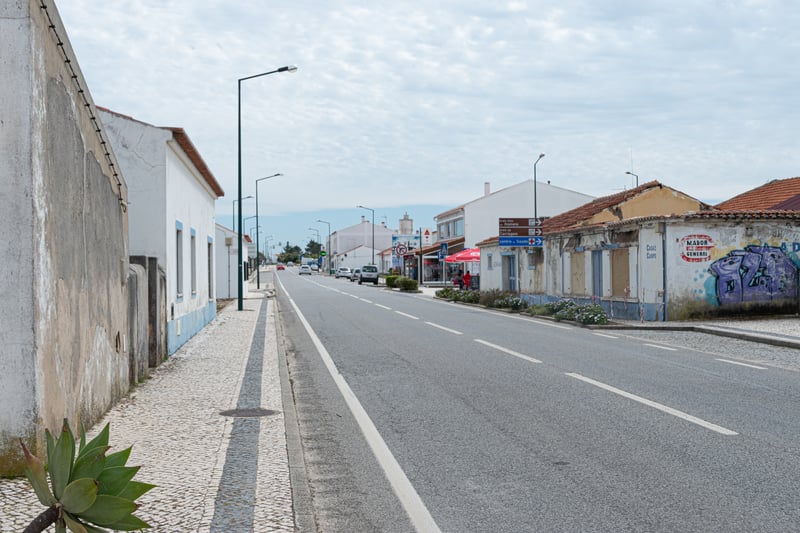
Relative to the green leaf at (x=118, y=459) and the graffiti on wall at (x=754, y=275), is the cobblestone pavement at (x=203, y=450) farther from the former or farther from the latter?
the graffiti on wall at (x=754, y=275)

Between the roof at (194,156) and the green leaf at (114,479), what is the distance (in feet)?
41.3

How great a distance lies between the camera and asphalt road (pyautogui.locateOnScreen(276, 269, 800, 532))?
17.1 feet

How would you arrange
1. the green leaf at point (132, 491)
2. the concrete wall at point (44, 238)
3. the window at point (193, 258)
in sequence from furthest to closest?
the window at point (193, 258)
the concrete wall at point (44, 238)
the green leaf at point (132, 491)

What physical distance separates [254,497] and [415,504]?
1.13 m

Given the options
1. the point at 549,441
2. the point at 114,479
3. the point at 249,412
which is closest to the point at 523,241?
the point at 249,412

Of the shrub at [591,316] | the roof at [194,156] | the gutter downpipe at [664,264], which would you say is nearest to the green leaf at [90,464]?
the roof at [194,156]

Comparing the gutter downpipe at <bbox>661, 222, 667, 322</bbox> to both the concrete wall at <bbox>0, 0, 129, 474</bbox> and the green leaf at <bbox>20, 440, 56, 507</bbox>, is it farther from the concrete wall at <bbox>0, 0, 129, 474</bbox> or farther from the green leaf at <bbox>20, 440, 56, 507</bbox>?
the green leaf at <bbox>20, 440, 56, 507</bbox>

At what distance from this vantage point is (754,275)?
77.4ft

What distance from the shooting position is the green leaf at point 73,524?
2656 mm

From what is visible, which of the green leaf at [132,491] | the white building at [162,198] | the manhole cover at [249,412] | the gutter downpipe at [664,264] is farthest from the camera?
the gutter downpipe at [664,264]

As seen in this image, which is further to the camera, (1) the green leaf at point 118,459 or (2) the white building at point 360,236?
(2) the white building at point 360,236

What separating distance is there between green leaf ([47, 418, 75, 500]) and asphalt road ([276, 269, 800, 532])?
2.55 m

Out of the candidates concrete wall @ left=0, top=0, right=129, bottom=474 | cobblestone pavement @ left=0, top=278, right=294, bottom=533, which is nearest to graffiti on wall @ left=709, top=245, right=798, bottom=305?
cobblestone pavement @ left=0, top=278, right=294, bottom=533

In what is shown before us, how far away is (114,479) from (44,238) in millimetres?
3944
